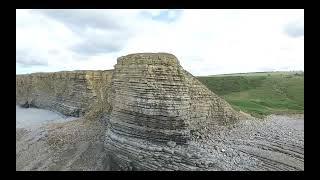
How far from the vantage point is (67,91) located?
40.1 meters

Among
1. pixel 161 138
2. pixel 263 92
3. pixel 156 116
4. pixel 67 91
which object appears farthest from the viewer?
pixel 263 92

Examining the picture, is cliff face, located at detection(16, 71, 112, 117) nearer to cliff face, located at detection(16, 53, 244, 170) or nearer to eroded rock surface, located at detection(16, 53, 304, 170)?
eroded rock surface, located at detection(16, 53, 304, 170)

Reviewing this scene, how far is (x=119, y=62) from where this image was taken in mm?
23672

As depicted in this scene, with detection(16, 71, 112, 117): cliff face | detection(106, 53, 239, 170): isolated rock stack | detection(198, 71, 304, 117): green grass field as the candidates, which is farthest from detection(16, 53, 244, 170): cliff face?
detection(198, 71, 304, 117): green grass field

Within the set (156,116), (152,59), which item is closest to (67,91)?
(152,59)

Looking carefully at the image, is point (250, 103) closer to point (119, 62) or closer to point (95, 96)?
point (95, 96)

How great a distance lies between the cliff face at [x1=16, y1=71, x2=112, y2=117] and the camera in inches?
1443

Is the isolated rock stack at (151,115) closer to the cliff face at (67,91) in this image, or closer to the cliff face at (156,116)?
the cliff face at (156,116)

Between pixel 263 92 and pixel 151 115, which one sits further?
pixel 263 92

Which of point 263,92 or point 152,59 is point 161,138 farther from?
point 263,92

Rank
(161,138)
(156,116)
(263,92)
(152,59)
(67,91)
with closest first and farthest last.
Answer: (156,116)
(161,138)
(152,59)
(67,91)
(263,92)

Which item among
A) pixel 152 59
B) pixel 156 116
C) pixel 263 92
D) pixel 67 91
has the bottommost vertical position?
pixel 156 116

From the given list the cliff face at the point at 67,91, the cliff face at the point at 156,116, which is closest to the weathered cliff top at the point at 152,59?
the cliff face at the point at 156,116
